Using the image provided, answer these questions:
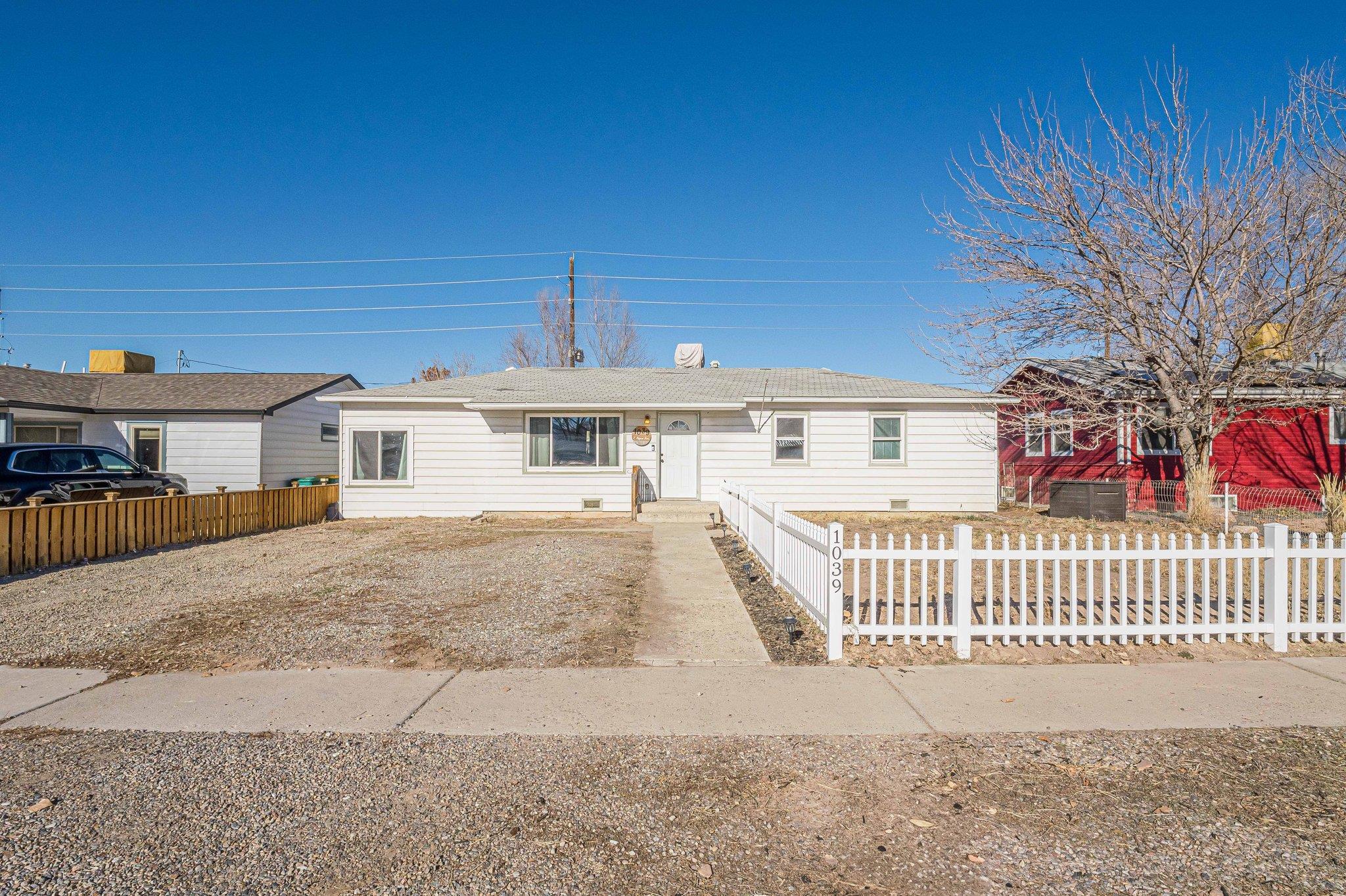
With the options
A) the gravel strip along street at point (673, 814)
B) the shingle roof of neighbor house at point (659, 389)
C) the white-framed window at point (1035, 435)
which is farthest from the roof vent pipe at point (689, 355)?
the gravel strip along street at point (673, 814)

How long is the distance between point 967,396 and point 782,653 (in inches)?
461

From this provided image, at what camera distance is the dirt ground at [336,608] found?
18.1 ft

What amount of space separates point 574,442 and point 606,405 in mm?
1163

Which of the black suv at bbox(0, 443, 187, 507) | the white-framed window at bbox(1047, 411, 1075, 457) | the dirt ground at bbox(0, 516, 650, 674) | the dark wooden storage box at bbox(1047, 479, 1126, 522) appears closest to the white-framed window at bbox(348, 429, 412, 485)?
the black suv at bbox(0, 443, 187, 507)

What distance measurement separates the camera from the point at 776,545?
776 cm

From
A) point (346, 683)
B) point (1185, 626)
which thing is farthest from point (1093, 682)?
point (346, 683)

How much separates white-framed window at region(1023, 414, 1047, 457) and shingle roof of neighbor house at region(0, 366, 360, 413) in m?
17.8

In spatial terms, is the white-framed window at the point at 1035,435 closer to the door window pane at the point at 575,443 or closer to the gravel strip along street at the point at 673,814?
the door window pane at the point at 575,443

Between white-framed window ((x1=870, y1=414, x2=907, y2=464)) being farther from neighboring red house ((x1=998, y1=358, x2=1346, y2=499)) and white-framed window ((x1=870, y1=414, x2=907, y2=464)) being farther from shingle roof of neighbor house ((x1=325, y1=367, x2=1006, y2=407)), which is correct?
neighboring red house ((x1=998, y1=358, x2=1346, y2=499))

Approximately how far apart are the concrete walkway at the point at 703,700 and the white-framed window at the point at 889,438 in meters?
10.6

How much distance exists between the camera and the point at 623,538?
12.2 m

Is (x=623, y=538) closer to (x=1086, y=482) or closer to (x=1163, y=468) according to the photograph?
(x=1086, y=482)

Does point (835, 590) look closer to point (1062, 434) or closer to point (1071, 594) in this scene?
point (1071, 594)

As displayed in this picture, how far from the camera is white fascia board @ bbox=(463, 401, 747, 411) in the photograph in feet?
49.1
